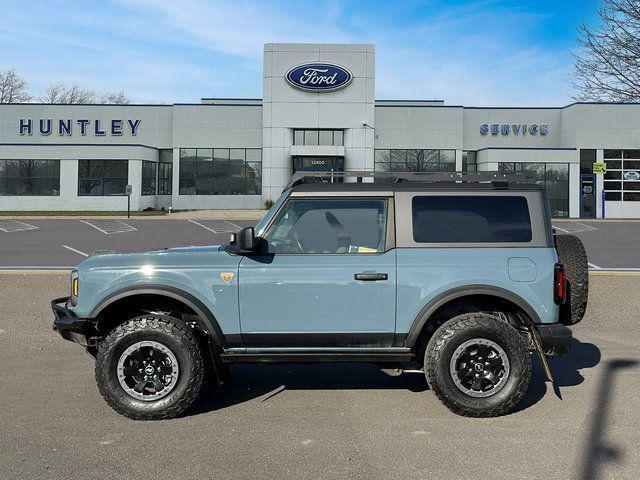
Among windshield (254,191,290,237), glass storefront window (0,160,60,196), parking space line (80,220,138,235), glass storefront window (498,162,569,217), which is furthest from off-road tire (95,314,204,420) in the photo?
glass storefront window (0,160,60,196)

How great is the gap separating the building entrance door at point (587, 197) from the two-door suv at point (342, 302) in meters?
40.7

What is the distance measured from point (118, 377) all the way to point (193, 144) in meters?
41.7

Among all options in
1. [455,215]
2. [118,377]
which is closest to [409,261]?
[455,215]

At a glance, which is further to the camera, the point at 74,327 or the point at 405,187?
the point at 405,187

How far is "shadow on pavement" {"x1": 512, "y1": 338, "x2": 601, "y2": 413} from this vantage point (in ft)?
18.2

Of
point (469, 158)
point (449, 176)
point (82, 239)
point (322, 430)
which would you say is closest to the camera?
point (322, 430)

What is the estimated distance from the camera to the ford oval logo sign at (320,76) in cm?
4072

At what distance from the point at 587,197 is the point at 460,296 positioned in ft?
136

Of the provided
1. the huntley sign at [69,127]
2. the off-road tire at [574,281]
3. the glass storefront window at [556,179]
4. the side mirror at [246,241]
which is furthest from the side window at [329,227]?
the huntley sign at [69,127]

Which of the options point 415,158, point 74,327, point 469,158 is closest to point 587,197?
point 469,158

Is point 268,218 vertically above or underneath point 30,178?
underneath

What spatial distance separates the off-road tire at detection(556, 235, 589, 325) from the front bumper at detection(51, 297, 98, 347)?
13.1 ft

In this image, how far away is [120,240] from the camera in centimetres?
2052

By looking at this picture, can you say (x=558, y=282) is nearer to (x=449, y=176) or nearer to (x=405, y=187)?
(x=449, y=176)
